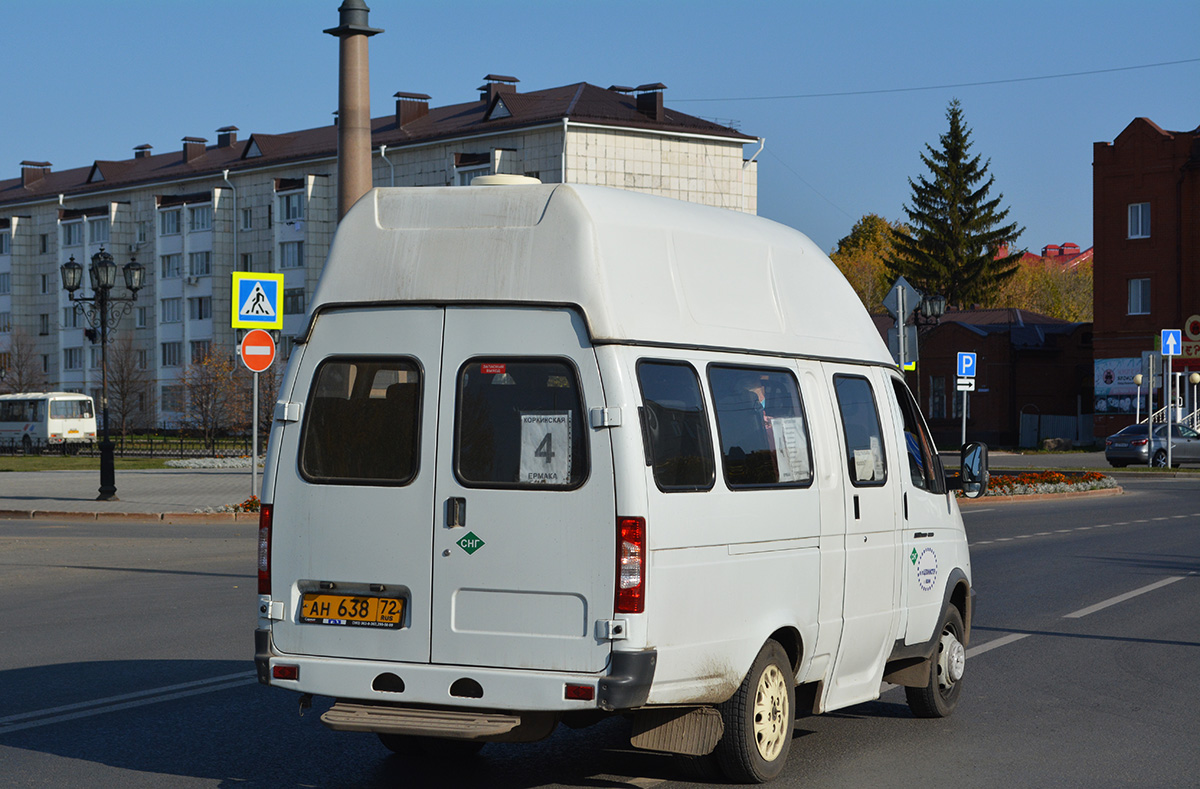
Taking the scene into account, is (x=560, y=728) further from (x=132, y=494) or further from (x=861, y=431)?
(x=132, y=494)

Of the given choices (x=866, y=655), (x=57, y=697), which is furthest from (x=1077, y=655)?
(x=57, y=697)

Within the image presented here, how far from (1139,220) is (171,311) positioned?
2421 inches

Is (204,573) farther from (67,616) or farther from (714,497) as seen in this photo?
(714,497)

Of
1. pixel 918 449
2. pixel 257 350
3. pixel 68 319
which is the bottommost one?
pixel 918 449

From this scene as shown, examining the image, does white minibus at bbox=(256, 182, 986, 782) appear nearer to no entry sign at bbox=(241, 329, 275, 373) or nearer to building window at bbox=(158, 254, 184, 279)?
no entry sign at bbox=(241, 329, 275, 373)

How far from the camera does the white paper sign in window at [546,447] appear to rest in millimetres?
5578

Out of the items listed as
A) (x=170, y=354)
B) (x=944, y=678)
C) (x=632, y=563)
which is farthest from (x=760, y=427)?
(x=170, y=354)

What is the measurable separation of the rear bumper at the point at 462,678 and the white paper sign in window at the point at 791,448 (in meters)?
1.26

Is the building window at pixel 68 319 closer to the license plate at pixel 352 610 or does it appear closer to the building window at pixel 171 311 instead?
the building window at pixel 171 311

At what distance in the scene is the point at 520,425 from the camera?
5.66 m

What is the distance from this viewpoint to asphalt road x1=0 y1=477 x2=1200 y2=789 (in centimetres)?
645

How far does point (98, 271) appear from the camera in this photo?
29609mm

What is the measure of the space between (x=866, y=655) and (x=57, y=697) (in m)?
4.65

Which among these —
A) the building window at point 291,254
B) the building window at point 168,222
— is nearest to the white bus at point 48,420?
the building window at point 291,254
